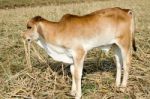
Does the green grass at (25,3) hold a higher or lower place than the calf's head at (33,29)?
higher

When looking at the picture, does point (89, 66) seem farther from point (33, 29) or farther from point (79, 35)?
point (33, 29)

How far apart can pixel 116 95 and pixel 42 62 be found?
2.15 metres

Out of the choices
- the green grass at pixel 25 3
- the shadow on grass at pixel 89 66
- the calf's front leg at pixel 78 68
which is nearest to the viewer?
the calf's front leg at pixel 78 68

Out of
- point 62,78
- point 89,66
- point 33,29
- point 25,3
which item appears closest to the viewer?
point 33,29

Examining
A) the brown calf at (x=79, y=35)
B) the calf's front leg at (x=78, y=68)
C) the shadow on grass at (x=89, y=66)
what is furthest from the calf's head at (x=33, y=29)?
the shadow on grass at (x=89, y=66)

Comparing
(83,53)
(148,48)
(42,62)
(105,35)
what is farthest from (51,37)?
(148,48)

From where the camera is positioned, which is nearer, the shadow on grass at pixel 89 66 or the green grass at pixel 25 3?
the shadow on grass at pixel 89 66

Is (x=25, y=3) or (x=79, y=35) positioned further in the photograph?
(x=25, y=3)

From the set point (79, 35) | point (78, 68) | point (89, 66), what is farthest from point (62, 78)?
point (79, 35)

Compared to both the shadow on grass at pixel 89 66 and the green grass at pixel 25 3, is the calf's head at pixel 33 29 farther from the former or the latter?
the green grass at pixel 25 3

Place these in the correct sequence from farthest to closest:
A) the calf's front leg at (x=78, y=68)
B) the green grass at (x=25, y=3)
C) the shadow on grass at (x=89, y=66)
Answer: the green grass at (x=25, y=3) → the shadow on grass at (x=89, y=66) → the calf's front leg at (x=78, y=68)

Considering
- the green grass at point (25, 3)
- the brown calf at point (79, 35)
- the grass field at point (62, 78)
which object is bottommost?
the grass field at point (62, 78)

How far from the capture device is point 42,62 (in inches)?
302

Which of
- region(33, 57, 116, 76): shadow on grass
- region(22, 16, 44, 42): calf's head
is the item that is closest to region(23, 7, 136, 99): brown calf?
region(22, 16, 44, 42): calf's head
